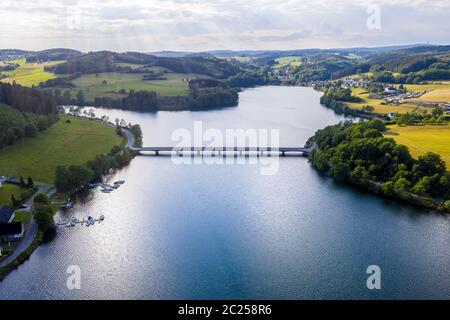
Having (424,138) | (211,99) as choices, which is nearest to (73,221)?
(424,138)

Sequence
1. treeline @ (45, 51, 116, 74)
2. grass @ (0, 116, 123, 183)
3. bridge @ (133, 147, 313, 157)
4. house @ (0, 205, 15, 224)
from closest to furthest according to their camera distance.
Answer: house @ (0, 205, 15, 224) < grass @ (0, 116, 123, 183) < bridge @ (133, 147, 313, 157) < treeline @ (45, 51, 116, 74)

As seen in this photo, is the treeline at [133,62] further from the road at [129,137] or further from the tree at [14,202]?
the tree at [14,202]

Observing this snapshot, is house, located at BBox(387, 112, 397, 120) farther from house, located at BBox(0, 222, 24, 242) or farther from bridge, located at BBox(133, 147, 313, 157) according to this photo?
house, located at BBox(0, 222, 24, 242)

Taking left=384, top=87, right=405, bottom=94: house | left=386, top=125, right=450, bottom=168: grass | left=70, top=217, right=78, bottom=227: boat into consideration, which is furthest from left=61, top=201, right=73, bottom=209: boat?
left=384, top=87, right=405, bottom=94: house

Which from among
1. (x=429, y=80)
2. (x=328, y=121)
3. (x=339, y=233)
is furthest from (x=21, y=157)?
(x=429, y=80)

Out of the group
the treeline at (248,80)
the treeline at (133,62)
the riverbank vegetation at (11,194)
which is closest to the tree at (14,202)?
the riverbank vegetation at (11,194)

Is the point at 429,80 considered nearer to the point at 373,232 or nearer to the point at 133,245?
the point at 373,232
